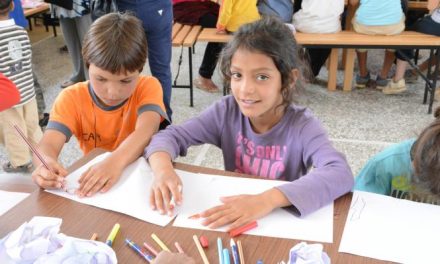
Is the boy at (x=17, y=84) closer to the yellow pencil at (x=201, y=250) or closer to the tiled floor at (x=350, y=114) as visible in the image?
the tiled floor at (x=350, y=114)

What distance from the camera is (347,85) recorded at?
3441mm

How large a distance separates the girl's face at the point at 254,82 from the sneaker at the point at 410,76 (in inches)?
110

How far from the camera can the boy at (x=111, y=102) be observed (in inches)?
48.4

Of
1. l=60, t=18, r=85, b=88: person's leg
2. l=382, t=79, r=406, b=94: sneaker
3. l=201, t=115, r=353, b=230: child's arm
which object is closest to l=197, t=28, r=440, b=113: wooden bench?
l=382, t=79, r=406, b=94: sneaker

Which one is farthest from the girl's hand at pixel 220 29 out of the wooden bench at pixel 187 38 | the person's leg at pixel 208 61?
the person's leg at pixel 208 61

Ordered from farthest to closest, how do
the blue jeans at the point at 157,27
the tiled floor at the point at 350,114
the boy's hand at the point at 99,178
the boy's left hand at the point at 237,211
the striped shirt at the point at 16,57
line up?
1. the tiled floor at the point at 350,114
2. the blue jeans at the point at 157,27
3. the striped shirt at the point at 16,57
4. the boy's hand at the point at 99,178
5. the boy's left hand at the point at 237,211

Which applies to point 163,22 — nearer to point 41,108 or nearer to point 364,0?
point 41,108

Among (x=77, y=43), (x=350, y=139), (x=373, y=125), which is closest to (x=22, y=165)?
(x=77, y=43)

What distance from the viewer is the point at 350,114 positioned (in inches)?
119

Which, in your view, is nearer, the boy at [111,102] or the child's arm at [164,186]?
the child's arm at [164,186]

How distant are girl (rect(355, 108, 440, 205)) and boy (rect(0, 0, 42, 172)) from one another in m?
1.62

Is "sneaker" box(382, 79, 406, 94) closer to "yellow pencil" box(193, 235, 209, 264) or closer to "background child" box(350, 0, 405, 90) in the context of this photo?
"background child" box(350, 0, 405, 90)

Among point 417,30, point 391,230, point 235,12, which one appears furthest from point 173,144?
point 417,30

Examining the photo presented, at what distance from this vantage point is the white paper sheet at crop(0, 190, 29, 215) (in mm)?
985
